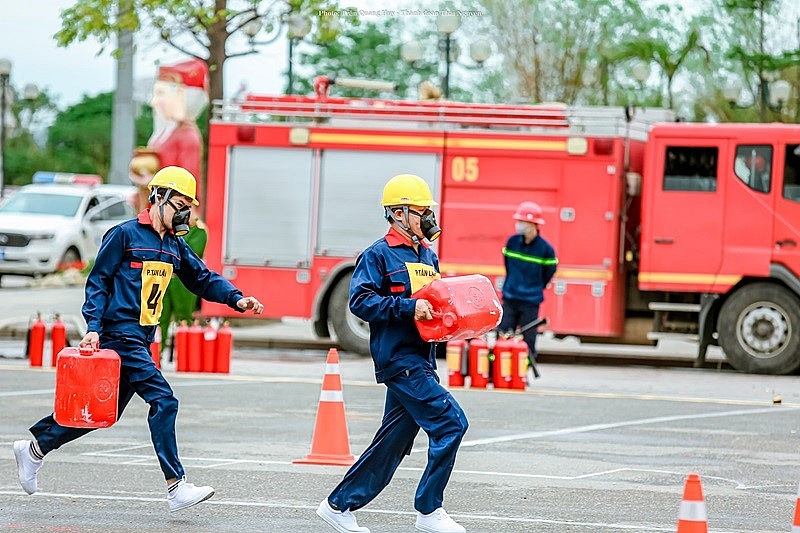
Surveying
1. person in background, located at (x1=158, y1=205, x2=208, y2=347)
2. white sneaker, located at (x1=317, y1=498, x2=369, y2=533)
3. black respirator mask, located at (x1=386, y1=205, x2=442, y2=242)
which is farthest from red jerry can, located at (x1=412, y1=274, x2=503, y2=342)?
person in background, located at (x1=158, y1=205, x2=208, y2=347)

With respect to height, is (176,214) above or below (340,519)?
above

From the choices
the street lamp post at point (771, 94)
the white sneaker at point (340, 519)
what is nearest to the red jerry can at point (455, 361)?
the white sneaker at point (340, 519)

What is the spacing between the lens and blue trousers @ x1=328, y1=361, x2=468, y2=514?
7867mm

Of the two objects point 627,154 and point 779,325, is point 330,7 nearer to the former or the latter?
point 627,154

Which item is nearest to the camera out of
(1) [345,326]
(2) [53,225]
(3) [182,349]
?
(3) [182,349]

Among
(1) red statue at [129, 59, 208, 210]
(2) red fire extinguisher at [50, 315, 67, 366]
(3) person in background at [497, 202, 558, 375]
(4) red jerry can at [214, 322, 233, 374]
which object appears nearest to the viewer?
(3) person in background at [497, 202, 558, 375]

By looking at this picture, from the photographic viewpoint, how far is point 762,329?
62.8 ft

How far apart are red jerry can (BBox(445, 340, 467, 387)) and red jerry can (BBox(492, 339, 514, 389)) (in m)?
0.32

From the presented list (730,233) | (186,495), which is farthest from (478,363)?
(186,495)

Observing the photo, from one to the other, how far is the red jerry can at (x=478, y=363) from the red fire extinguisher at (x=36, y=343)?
14.5 ft

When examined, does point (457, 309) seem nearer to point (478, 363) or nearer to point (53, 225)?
point (478, 363)

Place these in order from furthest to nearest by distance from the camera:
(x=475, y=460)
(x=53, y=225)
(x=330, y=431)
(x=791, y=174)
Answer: (x=53, y=225) → (x=791, y=174) → (x=475, y=460) → (x=330, y=431)

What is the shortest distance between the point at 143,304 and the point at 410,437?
1617mm

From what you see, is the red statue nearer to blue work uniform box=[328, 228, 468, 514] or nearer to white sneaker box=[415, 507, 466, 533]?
blue work uniform box=[328, 228, 468, 514]
